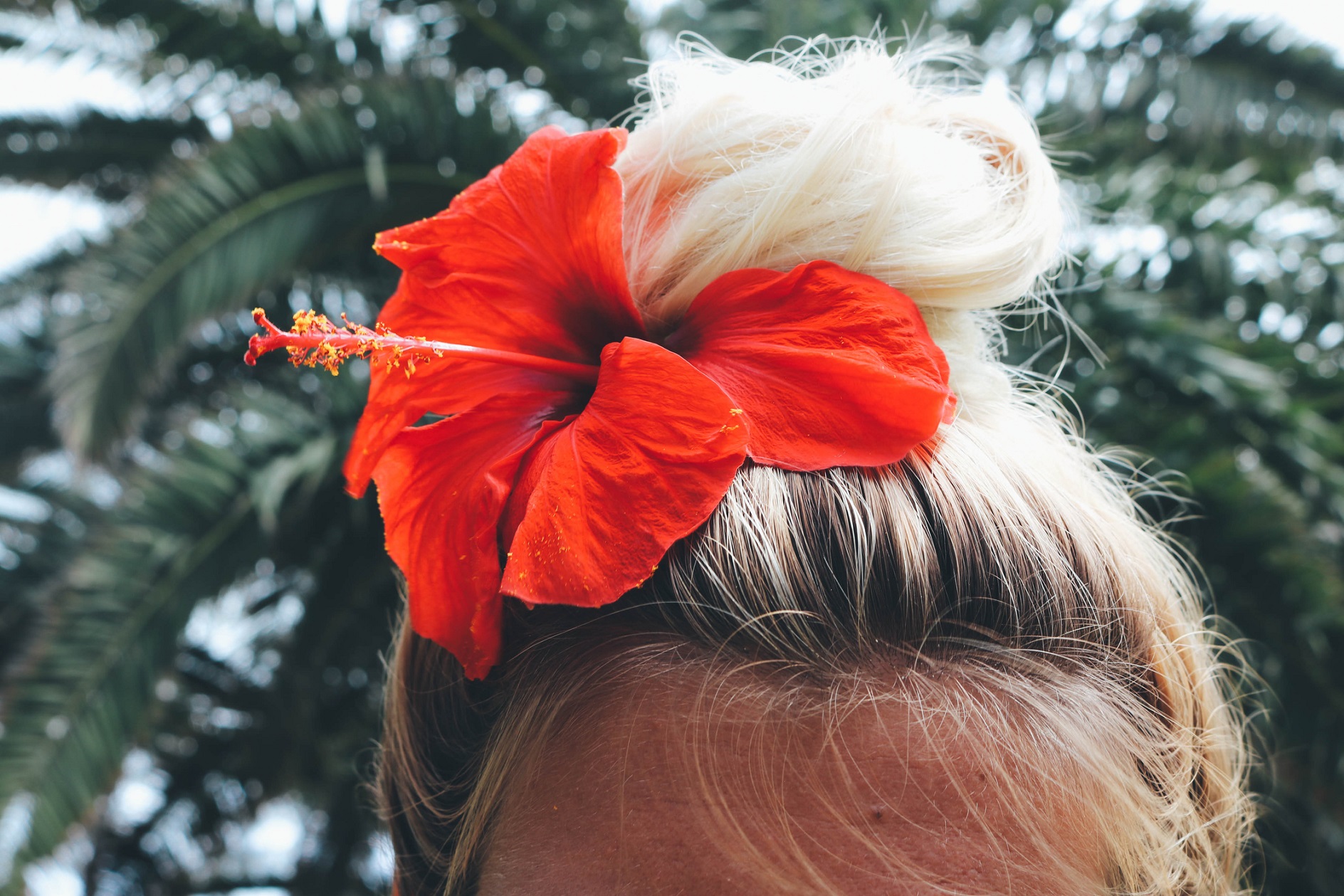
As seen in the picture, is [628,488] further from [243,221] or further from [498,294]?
[243,221]

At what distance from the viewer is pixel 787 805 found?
0.79 meters

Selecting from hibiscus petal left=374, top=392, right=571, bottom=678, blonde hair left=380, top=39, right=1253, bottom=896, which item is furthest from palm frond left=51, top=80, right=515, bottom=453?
hibiscus petal left=374, top=392, right=571, bottom=678

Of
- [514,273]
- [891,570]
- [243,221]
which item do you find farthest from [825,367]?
[243,221]

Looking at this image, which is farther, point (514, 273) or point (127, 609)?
point (127, 609)

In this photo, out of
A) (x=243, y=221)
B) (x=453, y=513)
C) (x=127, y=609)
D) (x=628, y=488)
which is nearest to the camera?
(x=628, y=488)

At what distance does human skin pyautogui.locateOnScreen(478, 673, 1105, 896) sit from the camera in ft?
2.55

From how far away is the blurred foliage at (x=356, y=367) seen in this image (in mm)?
2748

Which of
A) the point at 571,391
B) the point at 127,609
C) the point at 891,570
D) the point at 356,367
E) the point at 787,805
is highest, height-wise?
the point at 571,391

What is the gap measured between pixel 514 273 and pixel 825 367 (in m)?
0.34

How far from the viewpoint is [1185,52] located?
4145 mm

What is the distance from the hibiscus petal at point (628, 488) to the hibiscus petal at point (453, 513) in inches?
3.6

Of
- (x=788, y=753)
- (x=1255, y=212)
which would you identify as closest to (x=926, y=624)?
(x=788, y=753)

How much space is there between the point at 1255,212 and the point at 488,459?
352 centimetres

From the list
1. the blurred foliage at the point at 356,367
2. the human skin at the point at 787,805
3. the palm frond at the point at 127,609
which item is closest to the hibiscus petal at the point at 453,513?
the human skin at the point at 787,805
